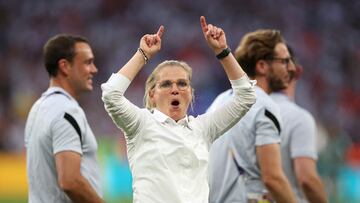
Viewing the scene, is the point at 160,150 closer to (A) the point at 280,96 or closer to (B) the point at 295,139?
(B) the point at 295,139

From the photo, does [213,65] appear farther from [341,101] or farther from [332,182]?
[332,182]

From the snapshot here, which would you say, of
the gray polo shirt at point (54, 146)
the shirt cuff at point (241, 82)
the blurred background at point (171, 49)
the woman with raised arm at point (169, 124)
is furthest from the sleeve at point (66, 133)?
the blurred background at point (171, 49)

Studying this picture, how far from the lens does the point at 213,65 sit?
2169 centimetres

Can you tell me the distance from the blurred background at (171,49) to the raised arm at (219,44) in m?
12.1

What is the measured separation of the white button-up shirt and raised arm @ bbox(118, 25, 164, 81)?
0.15 ft

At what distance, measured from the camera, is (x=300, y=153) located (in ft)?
21.9

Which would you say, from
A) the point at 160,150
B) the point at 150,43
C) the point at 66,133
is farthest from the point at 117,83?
the point at 66,133

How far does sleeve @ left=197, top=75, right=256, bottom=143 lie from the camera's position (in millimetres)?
5043

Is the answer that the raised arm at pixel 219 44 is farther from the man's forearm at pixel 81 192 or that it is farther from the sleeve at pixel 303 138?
the sleeve at pixel 303 138

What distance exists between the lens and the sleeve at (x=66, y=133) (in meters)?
5.78

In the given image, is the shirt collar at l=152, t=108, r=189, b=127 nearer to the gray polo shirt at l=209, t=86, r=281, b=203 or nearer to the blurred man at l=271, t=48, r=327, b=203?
the gray polo shirt at l=209, t=86, r=281, b=203

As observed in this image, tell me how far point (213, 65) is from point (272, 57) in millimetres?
15178

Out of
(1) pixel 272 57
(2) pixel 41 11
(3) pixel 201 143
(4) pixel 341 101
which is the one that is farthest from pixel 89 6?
(3) pixel 201 143

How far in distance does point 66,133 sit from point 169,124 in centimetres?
111
